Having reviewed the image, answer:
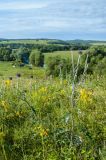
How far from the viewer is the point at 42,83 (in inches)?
256

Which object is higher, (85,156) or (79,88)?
(79,88)

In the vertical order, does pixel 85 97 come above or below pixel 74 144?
above

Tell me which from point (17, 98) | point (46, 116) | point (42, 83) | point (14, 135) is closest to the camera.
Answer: point (14, 135)

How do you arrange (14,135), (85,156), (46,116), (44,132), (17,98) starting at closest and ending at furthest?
(85,156) < (44,132) < (14,135) < (46,116) < (17,98)

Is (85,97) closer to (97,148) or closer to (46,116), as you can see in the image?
(46,116)

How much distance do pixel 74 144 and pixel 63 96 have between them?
58.8 inches

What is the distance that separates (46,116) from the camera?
491cm

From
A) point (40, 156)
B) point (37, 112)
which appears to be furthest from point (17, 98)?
point (40, 156)

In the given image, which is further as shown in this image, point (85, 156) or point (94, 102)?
point (94, 102)

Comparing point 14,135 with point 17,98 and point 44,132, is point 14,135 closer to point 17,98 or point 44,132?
point 44,132

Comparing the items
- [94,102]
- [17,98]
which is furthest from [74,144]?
[17,98]

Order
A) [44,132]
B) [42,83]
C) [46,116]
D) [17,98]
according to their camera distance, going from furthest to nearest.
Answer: [42,83] < [17,98] < [46,116] < [44,132]

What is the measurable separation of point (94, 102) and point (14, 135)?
1.22 metres

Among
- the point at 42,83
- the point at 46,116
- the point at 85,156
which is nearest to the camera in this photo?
the point at 85,156
